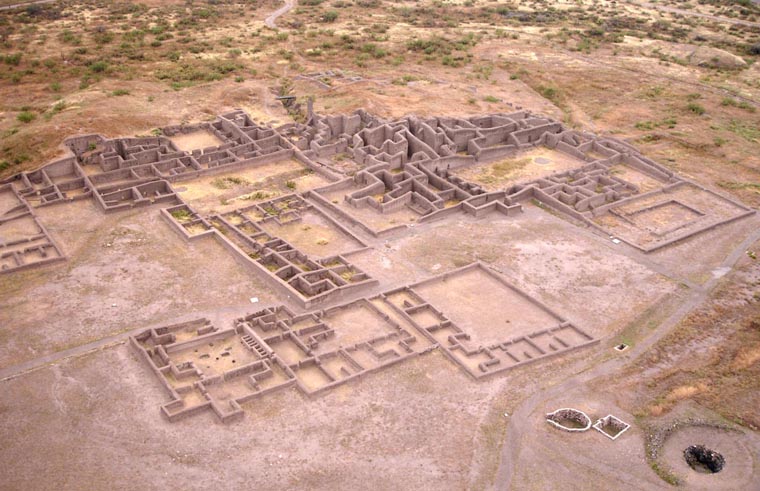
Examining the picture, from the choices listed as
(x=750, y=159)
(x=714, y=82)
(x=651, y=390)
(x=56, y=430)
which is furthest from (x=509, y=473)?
(x=714, y=82)

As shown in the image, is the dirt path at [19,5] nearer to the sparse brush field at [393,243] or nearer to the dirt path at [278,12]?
the sparse brush field at [393,243]

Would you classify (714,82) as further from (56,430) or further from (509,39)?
(56,430)

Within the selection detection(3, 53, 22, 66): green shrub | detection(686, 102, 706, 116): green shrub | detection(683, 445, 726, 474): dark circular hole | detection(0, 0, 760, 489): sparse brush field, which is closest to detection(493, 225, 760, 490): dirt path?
detection(0, 0, 760, 489): sparse brush field

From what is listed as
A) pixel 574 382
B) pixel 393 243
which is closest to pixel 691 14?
pixel 393 243

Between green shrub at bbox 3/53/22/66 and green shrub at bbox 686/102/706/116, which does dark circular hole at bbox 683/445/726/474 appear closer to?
green shrub at bbox 686/102/706/116

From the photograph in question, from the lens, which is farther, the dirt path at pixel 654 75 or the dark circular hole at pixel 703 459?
the dirt path at pixel 654 75

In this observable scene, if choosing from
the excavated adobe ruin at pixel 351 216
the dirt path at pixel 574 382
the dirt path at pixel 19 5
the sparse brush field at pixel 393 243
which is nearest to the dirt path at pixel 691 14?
the sparse brush field at pixel 393 243
